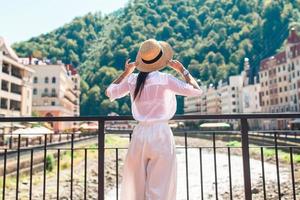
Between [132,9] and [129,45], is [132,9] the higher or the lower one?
the higher one

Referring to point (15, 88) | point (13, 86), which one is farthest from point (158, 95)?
point (15, 88)

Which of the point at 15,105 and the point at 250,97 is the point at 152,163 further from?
the point at 250,97

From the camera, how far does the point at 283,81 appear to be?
5541 cm

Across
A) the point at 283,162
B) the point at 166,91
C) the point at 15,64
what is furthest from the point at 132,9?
the point at 166,91

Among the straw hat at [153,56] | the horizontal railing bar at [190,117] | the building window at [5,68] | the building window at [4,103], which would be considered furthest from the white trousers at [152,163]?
the building window at [5,68]

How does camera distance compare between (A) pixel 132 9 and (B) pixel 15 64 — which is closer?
(B) pixel 15 64

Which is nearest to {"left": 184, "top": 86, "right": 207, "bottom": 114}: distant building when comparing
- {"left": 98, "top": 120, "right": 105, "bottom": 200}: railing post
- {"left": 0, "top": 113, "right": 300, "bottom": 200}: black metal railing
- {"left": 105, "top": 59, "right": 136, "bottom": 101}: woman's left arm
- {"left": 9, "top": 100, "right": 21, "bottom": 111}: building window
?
{"left": 0, "top": 113, "right": 300, "bottom": 200}: black metal railing

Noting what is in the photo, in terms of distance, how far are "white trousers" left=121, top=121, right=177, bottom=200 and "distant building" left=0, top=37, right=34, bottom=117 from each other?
3563 centimetres

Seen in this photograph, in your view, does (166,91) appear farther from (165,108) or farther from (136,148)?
(136,148)

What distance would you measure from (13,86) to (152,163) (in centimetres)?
4008

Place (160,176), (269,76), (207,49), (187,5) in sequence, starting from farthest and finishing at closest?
(187,5), (207,49), (269,76), (160,176)

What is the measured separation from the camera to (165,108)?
250 cm

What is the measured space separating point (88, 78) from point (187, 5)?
4972 cm

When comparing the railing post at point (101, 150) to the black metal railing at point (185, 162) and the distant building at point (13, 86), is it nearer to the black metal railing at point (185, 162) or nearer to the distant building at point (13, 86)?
the black metal railing at point (185, 162)
